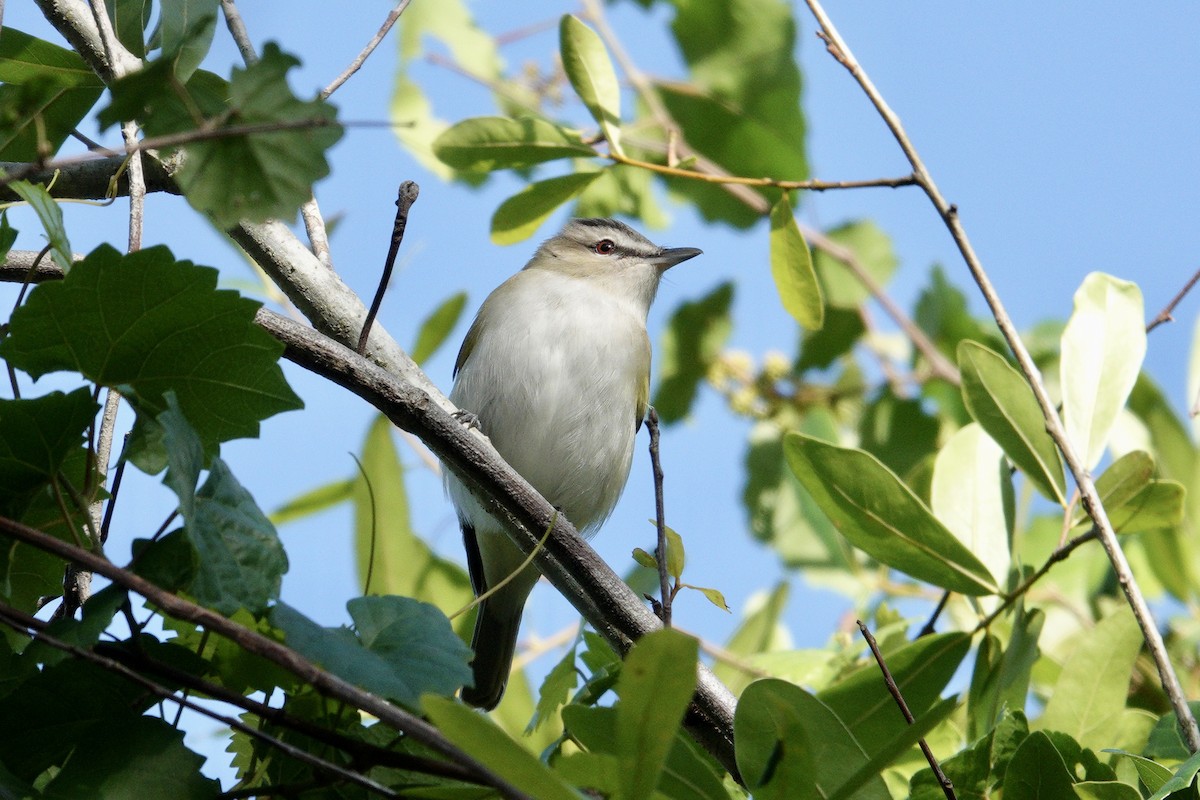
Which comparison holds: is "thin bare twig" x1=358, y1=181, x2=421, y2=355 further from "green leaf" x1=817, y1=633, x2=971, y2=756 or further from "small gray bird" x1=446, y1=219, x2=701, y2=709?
"small gray bird" x1=446, y1=219, x2=701, y2=709

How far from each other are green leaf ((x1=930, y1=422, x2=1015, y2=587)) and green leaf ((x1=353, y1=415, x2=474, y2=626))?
5.49ft

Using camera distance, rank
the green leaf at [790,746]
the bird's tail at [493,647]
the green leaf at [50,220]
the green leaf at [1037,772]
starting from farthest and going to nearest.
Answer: the bird's tail at [493,647]
the green leaf at [1037,772]
the green leaf at [50,220]
the green leaf at [790,746]

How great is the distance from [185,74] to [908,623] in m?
2.49

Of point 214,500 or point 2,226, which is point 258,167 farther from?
point 2,226

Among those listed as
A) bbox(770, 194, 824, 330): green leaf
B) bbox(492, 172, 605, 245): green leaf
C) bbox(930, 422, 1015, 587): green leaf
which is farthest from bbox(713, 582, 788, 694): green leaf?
bbox(492, 172, 605, 245): green leaf

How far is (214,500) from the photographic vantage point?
153 cm

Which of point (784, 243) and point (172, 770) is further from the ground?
point (784, 243)

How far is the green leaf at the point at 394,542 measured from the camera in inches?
162

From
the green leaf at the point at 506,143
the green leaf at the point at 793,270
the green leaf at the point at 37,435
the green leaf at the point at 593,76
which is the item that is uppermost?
the green leaf at the point at 593,76

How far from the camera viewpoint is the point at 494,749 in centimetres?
126

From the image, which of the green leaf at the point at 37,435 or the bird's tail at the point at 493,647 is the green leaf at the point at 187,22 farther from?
the bird's tail at the point at 493,647

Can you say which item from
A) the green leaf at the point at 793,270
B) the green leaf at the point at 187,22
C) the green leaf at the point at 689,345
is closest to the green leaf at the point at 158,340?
the green leaf at the point at 187,22

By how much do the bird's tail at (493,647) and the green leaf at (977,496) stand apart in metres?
1.68

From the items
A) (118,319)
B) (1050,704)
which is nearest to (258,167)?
(118,319)
